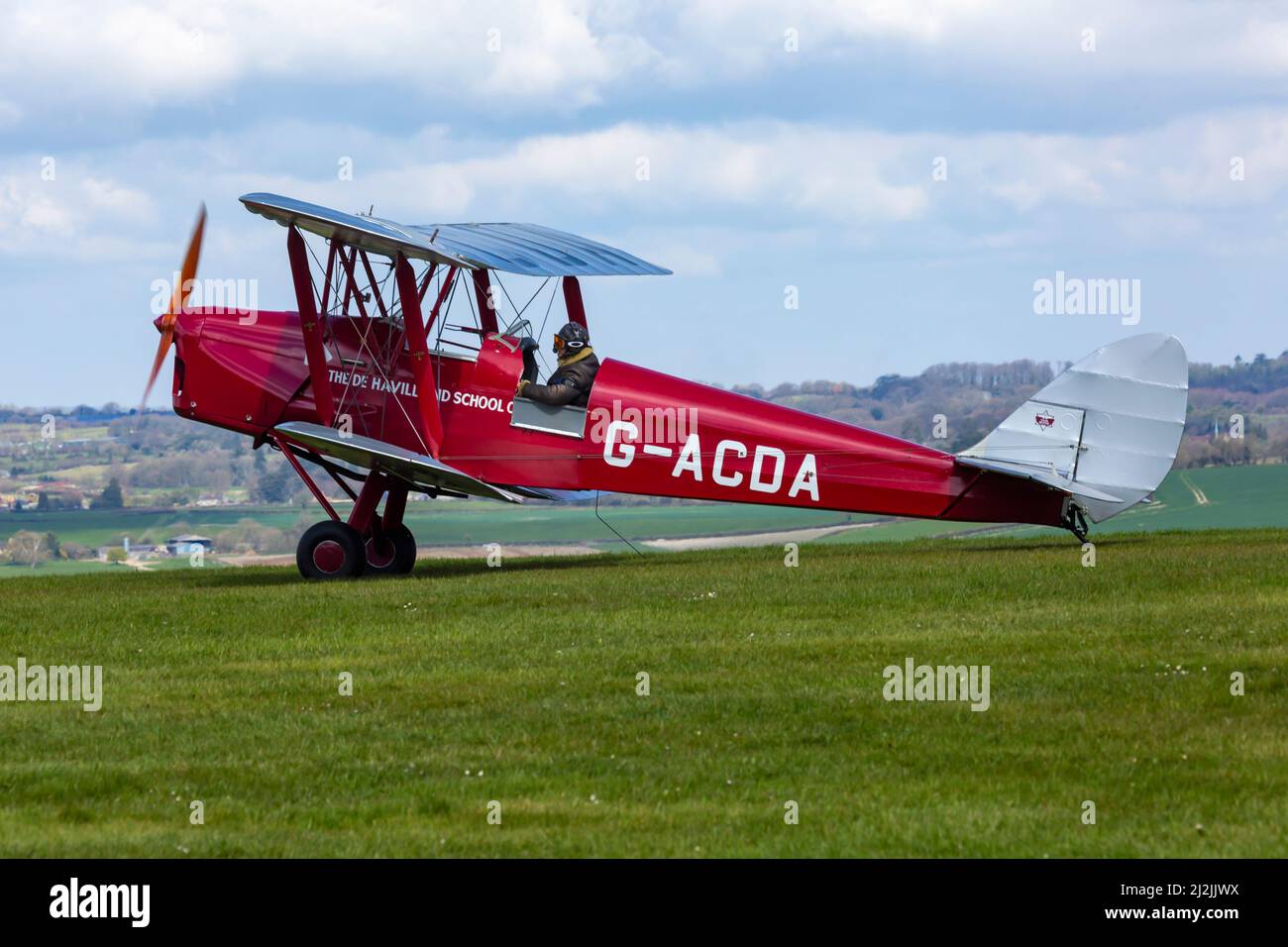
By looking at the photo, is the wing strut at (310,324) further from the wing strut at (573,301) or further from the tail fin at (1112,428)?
the tail fin at (1112,428)

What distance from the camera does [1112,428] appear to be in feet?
53.8

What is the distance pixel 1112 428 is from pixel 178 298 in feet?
34.2

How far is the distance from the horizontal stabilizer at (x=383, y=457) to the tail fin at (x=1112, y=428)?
516 centimetres

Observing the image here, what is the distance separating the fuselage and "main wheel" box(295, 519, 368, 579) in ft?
3.86

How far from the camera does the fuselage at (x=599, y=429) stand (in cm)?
1664

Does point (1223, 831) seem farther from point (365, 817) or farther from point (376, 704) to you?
point (376, 704)


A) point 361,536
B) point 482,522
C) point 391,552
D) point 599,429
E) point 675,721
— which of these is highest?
point 599,429

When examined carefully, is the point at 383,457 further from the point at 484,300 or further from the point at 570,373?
the point at 484,300

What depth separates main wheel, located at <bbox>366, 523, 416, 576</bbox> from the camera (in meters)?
18.5

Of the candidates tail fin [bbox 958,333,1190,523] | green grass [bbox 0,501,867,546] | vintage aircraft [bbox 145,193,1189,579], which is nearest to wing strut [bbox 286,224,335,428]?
vintage aircraft [bbox 145,193,1189,579]

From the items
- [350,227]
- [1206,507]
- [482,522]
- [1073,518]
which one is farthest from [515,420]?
[482,522]

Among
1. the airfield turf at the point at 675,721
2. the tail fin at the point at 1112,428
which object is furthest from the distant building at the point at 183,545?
the airfield turf at the point at 675,721

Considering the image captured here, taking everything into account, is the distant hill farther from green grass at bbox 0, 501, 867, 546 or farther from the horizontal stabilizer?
the horizontal stabilizer
